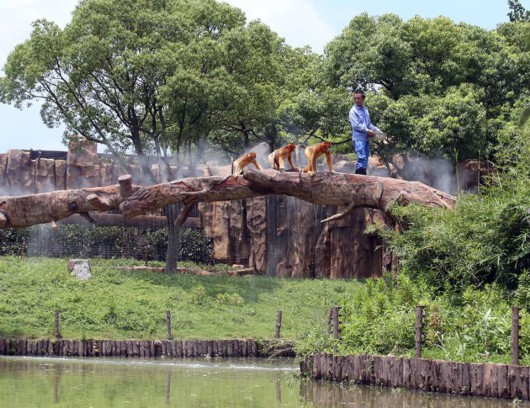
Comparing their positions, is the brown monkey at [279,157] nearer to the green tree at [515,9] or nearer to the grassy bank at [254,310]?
the grassy bank at [254,310]

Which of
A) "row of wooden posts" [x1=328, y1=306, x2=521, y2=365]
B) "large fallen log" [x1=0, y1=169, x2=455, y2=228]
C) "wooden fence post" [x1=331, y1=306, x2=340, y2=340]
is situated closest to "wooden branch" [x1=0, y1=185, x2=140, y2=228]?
"large fallen log" [x1=0, y1=169, x2=455, y2=228]

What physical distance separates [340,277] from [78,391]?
1851 centimetres

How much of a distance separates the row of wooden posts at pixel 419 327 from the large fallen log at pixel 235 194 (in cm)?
283

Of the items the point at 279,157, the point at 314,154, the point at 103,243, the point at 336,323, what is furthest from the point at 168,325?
the point at 103,243

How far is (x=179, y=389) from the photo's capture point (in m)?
16.1

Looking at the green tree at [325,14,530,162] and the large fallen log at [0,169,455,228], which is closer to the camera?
the large fallen log at [0,169,455,228]

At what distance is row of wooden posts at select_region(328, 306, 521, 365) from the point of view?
14.9m

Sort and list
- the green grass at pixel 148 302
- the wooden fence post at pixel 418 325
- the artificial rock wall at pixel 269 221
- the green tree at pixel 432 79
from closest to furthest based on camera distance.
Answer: the wooden fence post at pixel 418 325
the green grass at pixel 148 302
the green tree at pixel 432 79
the artificial rock wall at pixel 269 221

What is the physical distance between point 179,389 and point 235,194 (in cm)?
647

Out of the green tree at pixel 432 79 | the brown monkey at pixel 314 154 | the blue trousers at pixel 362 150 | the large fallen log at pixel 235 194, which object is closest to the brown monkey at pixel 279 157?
the brown monkey at pixel 314 154

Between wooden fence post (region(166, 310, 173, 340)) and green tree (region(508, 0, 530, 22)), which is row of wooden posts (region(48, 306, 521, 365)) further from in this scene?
green tree (region(508, 0, 530, 22))

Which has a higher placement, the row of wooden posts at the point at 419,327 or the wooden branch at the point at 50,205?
the wooden branch at the point at 50,205

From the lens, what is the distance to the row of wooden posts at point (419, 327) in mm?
14945

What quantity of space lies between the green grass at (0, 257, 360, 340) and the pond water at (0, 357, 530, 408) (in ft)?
10.6
